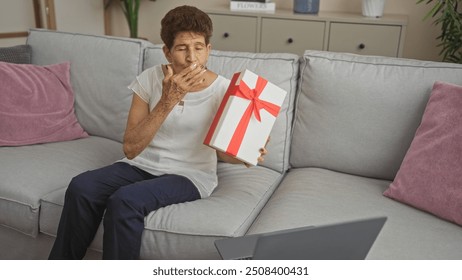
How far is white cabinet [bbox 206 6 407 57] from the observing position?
9.27 feet

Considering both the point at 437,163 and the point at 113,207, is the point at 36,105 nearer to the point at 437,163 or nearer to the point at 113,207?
the point at 113,207

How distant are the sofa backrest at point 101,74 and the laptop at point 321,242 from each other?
1430 millimetres

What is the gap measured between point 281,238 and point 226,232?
0.64 meters

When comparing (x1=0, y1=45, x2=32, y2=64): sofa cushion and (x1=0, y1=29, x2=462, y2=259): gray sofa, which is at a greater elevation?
(x1=0, y1=45, x2=32, y2=64): sofa cushion

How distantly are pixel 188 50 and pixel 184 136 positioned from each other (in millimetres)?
296

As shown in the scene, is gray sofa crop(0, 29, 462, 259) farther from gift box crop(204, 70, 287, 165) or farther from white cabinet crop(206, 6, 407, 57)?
white cabinet crop(206, 6, 407, 57)

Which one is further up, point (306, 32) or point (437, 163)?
point (306, 32)

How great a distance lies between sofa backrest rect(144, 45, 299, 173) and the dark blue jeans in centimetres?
45

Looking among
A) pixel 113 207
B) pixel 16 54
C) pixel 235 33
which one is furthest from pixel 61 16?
pixel 113 207

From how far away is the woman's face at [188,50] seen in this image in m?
1.49

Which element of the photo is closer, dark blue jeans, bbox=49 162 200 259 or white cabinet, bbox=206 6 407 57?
dark blue jeans, bbox=49 162 200 259

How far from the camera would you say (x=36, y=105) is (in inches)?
80.4

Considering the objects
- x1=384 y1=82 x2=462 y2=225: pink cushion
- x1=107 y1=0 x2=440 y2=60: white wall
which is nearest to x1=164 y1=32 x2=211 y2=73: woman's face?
x1=384 y1=82 x2=462 y2=225: pink cushion

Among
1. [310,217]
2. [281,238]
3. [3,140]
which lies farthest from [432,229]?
[3,140]
